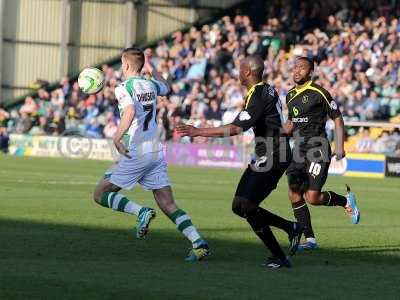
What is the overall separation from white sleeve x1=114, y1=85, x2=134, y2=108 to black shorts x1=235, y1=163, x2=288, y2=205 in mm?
1430

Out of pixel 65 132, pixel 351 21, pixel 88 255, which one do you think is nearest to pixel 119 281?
pixel 88 255

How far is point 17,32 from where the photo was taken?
4378 cm

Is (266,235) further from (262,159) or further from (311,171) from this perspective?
(311,171)

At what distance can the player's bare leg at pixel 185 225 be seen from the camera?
11.8 meters

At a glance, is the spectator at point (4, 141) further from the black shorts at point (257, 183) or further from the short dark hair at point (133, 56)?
the black shorts at point (257, 183)

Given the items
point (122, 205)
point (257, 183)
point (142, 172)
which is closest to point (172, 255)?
point (122, 205)

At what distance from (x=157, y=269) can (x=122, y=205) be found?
142cm

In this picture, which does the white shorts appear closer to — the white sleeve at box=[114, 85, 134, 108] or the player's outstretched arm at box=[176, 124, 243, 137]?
the white sleeve at box=[114, 85, 134, 108]

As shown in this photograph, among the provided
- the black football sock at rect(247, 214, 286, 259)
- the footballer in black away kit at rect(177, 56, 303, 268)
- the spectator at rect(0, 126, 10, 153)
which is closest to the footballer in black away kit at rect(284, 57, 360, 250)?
the footballer in black away kit at rect(177, 56, 303, 268)

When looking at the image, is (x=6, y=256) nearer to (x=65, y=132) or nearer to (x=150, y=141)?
(x=150, y=141)

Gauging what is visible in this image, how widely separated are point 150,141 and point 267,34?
29393 millimetres

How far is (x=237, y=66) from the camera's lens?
39.6 m

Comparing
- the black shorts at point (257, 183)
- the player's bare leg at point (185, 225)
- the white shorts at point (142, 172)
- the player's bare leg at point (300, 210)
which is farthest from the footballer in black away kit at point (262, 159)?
the player's bare leg at point (300, 210)

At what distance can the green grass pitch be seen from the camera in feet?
31.7
